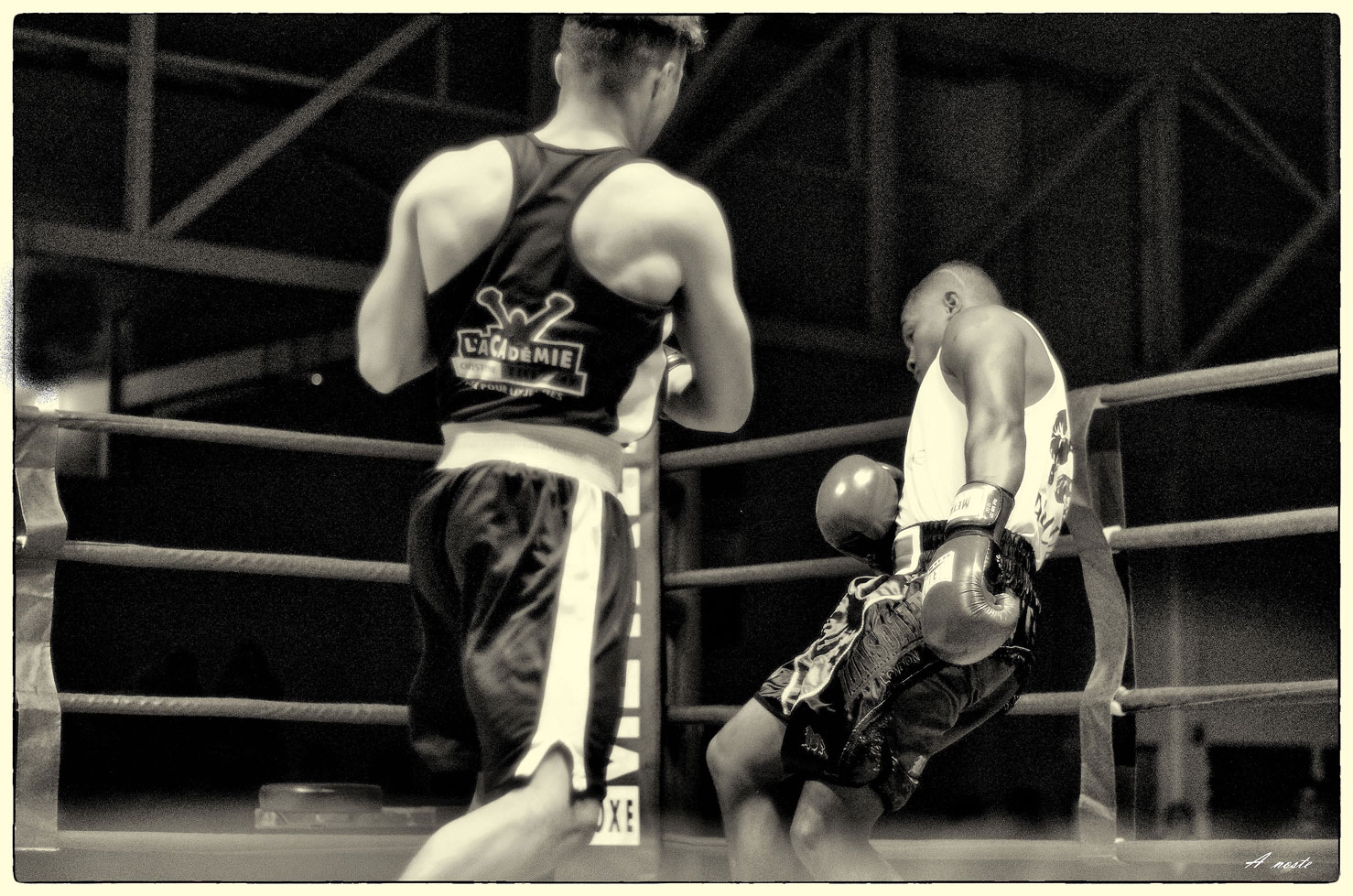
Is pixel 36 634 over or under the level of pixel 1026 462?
under

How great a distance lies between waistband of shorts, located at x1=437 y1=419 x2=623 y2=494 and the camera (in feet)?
5.84

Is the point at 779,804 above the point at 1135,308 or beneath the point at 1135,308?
beneath

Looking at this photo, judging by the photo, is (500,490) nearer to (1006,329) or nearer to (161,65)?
(1006,329)

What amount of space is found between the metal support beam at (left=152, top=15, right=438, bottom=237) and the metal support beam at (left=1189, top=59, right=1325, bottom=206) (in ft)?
4.44

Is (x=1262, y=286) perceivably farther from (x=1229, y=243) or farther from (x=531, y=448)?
(x=531, y=448)

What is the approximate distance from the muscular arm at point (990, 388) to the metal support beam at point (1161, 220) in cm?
93

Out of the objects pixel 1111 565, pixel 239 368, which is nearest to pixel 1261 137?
pixel 1111 565

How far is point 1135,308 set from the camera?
3258 mm

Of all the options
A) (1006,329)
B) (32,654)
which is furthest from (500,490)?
(32,654)

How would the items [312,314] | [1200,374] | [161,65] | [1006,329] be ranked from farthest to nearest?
1. [312,314]
2. [161,65]
3. [1200,374]
4. [1006,329]

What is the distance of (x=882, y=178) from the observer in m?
3.23

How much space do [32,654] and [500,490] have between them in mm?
1270

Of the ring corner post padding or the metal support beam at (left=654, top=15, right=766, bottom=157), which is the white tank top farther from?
the ring corner post padding

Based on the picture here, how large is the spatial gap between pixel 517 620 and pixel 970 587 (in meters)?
0.64
